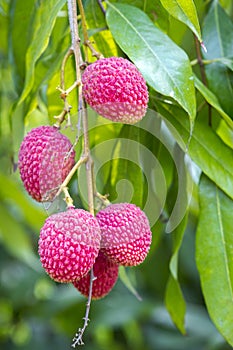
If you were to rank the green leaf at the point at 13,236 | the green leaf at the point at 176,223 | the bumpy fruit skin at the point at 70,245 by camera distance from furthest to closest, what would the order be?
the green leaf at the point at 13,236
the green leaf at the point at 176,223
the bumpy fruit skin at the point at 70,245

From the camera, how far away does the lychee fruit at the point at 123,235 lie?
88cm

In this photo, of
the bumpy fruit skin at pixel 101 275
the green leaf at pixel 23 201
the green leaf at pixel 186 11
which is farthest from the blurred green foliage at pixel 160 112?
the green leaf at pixel 23 201

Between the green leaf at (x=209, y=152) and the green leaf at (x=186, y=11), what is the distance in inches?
8.1

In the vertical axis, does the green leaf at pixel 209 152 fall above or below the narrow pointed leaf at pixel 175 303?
above

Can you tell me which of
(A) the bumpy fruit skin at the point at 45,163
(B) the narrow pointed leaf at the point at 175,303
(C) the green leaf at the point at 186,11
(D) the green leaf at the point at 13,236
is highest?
(C) the green leaf at the point at 186,11

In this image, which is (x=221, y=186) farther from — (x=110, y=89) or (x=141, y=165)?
(x=110, y=89)

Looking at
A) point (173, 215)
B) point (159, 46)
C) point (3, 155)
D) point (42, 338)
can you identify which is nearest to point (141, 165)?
point (173, 215)

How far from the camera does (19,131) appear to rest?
1.15 meters

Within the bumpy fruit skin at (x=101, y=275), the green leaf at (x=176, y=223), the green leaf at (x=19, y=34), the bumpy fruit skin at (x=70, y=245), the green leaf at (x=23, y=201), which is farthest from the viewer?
the green leaf at (x=23, y=201)

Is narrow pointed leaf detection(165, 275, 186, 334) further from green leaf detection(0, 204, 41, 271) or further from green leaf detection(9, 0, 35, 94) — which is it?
green leaf detection(0, 204, 41, 271)

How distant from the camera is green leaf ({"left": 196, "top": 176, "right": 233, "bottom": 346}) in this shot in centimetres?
99

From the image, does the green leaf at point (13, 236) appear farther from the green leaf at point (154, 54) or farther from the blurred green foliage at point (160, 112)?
the green leaf at point (154, 54)

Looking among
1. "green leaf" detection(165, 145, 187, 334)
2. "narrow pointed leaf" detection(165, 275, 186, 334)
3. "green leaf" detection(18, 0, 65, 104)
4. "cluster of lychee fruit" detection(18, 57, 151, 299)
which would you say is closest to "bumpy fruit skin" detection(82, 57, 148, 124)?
"cluster of lychee fruit" detection(18, 57, 151, 299)

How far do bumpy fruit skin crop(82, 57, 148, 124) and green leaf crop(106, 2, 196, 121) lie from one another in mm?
22
